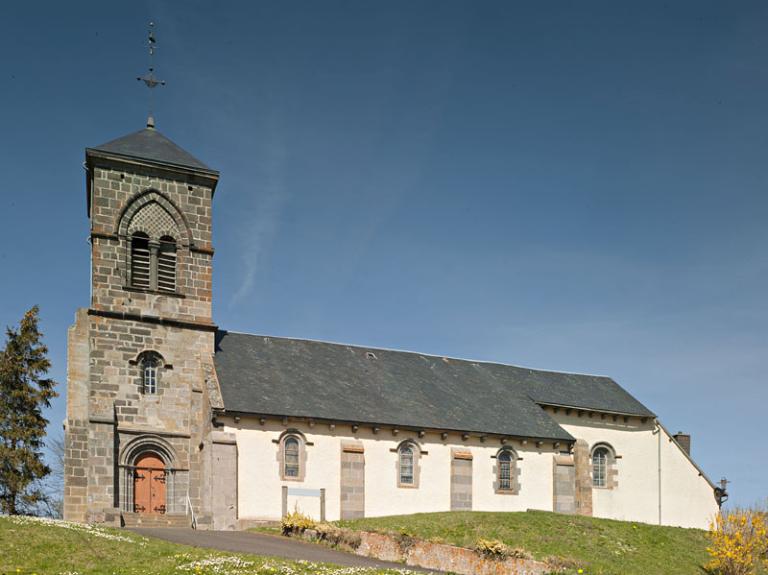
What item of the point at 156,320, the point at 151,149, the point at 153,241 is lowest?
the point at 156,320

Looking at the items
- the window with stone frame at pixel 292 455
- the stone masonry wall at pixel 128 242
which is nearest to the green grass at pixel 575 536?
the window with stone frame at pixel 292 455

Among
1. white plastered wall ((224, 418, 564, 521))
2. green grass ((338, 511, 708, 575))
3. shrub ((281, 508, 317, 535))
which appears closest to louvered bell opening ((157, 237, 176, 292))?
white plastered wall ((224, 418, 564, 521))

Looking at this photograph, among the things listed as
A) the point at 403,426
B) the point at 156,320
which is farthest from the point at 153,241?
the point at 403,426

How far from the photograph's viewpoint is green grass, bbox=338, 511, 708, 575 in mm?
25469

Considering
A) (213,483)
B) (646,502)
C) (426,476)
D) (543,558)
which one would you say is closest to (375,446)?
(426,476)

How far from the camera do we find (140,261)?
33.2m

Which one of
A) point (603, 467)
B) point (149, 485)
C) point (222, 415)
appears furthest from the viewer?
point (603, 467)

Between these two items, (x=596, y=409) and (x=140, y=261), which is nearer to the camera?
(x=140, y=261)

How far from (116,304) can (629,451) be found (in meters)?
23.8

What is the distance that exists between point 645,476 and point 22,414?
29.0 m

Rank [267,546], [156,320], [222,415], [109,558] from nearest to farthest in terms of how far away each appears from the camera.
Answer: [109,558]
[267,546]
[222,415]
[156,320]

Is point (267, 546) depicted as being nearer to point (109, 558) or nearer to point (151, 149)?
point (109, 558)

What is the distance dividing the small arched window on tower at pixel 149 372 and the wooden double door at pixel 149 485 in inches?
92.4

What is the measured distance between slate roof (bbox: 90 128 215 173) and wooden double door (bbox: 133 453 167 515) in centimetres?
1115
